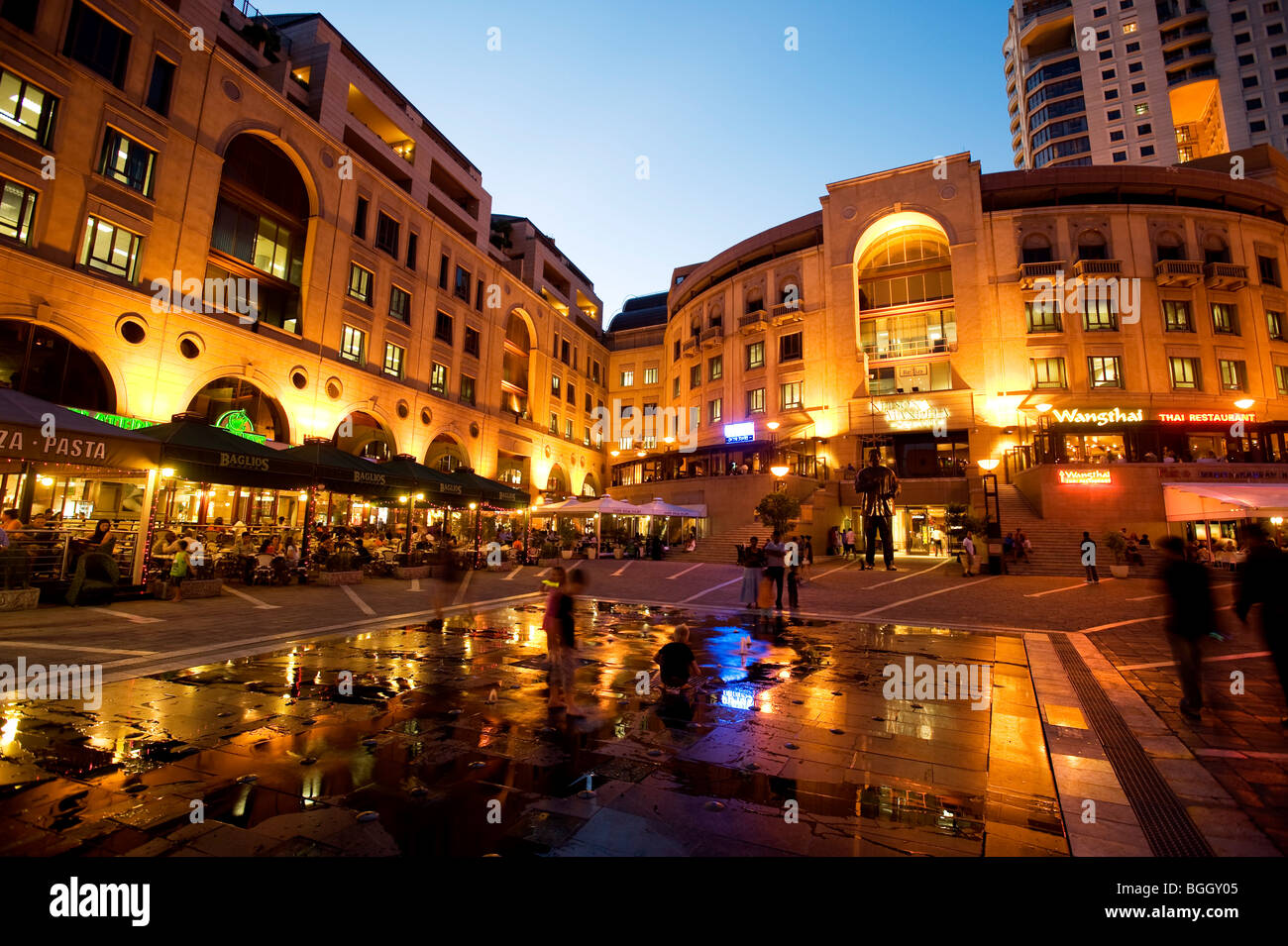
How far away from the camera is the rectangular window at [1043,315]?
3200 cm

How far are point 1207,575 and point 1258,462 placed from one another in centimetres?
2924

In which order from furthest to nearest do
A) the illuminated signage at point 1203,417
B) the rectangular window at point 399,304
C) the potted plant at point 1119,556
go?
the illuminated signage at point 1203,417, the rectangular window at point 399,304, the potted plant at point 1119,556

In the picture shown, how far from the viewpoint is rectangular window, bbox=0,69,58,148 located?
1571cm

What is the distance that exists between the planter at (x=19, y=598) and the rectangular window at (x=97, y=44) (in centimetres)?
1775

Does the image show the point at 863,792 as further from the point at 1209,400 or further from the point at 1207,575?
the point at 1209,400

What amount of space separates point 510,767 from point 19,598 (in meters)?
11.9

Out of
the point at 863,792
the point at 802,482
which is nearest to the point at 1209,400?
the point at 802,482

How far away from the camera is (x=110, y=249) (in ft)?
58.8

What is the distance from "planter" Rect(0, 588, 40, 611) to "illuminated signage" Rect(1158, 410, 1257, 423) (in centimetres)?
4401

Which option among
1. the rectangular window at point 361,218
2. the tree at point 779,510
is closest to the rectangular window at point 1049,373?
the tree at point 779,510

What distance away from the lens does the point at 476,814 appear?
3.35 meters

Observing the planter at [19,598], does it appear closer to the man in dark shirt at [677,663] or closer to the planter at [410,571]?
the planter at [410,571]

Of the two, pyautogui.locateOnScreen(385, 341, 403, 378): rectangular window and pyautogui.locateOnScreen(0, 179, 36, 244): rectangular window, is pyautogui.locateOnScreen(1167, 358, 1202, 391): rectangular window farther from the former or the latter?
pyautogui.locateOnScreen(0, 179, 36, 244): rectangular window

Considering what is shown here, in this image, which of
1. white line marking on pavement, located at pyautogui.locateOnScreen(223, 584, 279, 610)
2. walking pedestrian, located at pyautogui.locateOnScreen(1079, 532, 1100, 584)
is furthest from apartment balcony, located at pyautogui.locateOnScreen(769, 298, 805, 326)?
white line marking on pavement, located at pyautogui.locateOnScreen(223, 584, 279, 610)
